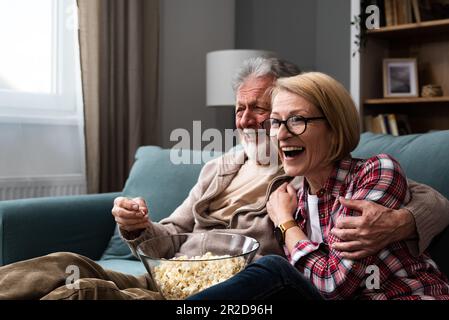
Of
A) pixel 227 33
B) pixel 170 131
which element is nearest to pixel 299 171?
pixel 170 131

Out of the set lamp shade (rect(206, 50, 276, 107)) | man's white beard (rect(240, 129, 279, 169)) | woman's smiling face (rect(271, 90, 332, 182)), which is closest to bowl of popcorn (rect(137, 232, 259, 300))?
woman's smiling face (rect(271, 90, 332, 182))

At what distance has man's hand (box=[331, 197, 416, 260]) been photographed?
1040 mm

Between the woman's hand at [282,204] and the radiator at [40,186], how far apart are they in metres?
1.67

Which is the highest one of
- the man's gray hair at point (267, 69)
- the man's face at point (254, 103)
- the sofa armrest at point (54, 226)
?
the man's gray hair at point (267, 69)

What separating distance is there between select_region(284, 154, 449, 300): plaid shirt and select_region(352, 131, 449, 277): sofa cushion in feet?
0.35

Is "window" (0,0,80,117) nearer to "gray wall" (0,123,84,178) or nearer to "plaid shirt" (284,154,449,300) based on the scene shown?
"gray wall" (0,123,84,178)

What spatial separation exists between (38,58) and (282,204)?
1.96 metres

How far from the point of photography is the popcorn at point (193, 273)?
1.00 metres

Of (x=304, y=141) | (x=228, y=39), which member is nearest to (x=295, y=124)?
(x=304, y=141)

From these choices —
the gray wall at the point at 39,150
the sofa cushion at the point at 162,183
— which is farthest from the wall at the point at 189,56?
the sofa cushion at the point at 162,183

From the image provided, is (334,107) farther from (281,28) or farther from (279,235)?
(281,28)

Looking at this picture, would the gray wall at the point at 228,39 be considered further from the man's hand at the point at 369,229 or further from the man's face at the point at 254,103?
the man's hand at the point at 369,229

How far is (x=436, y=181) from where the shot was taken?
127 cm

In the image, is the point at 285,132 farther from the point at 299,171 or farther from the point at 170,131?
the point at 170,131
